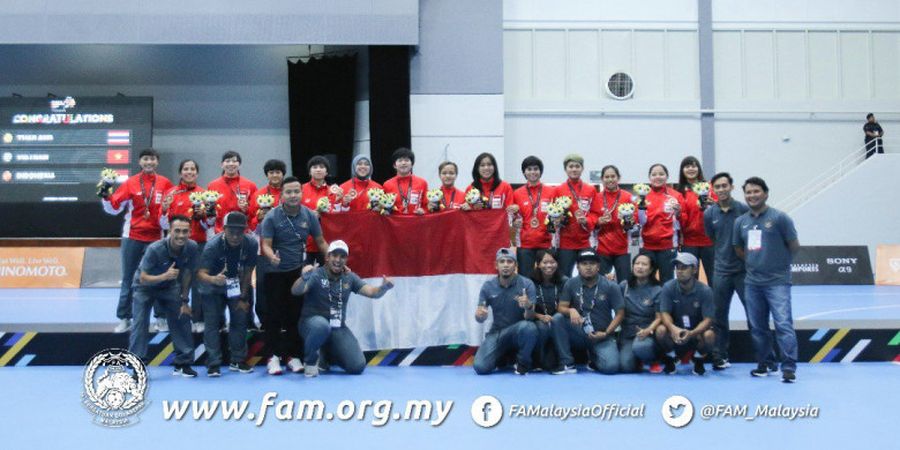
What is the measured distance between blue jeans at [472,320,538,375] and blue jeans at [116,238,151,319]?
3.64 m

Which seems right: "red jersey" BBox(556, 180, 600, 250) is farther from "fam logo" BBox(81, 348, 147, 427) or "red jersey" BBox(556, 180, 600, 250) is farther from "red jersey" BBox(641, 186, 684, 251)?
"fam logo" BBox(81, 348, 147, 427)

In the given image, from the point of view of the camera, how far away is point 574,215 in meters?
7.57

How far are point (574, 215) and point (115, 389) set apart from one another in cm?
459

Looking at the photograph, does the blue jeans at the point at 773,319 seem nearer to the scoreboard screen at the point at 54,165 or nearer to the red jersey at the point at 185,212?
the red jersey at the point at 185,212

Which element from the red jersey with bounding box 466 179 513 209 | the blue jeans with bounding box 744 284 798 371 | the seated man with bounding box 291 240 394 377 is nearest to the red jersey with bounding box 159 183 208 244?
the seated man with bounding box 291 240 394 377

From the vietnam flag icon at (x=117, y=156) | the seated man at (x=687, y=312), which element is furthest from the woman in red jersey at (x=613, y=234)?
the vietnam flag icon at (x=117, y=156)

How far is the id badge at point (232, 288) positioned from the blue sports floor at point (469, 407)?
0.76m

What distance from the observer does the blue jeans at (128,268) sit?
7.45 meters

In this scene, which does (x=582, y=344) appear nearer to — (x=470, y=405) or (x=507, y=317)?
(x=507, y=317)

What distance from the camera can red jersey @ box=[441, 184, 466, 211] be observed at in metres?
7.84

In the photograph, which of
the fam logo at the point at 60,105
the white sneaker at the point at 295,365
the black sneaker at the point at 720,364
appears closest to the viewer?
the white sneaker at the point at 295,365

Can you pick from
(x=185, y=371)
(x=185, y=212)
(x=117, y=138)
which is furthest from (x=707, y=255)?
(x=117, y=138)

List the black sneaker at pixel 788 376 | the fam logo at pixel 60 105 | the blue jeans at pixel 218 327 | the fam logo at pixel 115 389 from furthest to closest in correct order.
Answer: the fam logo at pixel 60 105, the blue jeans at pixel 218 327, the black sneaker at pixel 788 376, the fam logo at pixel 115 389

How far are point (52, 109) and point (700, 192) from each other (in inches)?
534
